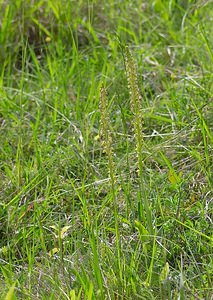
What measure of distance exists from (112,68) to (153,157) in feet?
2.62

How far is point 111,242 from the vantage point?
2191 millimetres

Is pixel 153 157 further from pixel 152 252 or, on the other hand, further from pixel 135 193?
pixel 152 252

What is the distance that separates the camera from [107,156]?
1846mm

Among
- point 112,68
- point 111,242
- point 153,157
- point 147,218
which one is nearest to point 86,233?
point 111,242

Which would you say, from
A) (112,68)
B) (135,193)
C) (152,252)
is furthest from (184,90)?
(152,252)

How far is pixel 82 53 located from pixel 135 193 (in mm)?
1459

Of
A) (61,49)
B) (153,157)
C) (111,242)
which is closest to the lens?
(111,242)

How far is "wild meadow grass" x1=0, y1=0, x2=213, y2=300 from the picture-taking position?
1909 mm

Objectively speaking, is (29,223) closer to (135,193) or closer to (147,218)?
(135,193)

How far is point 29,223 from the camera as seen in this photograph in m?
2.39

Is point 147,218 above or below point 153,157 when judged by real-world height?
above

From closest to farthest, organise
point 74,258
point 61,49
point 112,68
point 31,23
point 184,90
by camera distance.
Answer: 1. point 74,258
2. point 184,90
3. point 112,68
4. point 61,49
5. point 31,23

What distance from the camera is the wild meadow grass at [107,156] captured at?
1.91 m

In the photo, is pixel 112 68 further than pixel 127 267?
Yes
